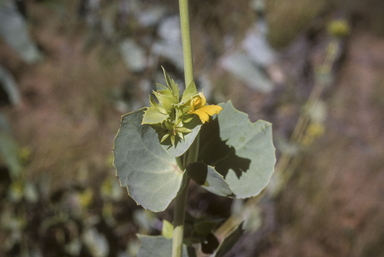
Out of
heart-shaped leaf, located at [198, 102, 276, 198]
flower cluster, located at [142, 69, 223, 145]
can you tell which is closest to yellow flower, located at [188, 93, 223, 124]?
flower cluster, located at [142, 69, 223, 145]

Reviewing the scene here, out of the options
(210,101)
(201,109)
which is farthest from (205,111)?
(210,101)

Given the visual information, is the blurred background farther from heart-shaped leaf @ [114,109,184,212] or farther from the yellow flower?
heart-shaped leaf @ [114,109,184,212]

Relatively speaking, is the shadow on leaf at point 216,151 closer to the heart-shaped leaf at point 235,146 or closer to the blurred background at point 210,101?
the heart-shaped leaf at point 235,146

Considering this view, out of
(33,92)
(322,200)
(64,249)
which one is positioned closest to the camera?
(64,249)

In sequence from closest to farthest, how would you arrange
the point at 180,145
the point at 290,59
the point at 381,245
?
the point at 180,145 < the point at 381,245 < the point at 290,59

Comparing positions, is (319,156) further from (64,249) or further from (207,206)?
(64,249)

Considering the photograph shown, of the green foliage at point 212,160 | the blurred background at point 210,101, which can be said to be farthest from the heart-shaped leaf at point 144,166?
the blurred background at point 210,101

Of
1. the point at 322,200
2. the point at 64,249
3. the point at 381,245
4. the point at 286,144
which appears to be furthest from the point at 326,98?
the point at 64,249
